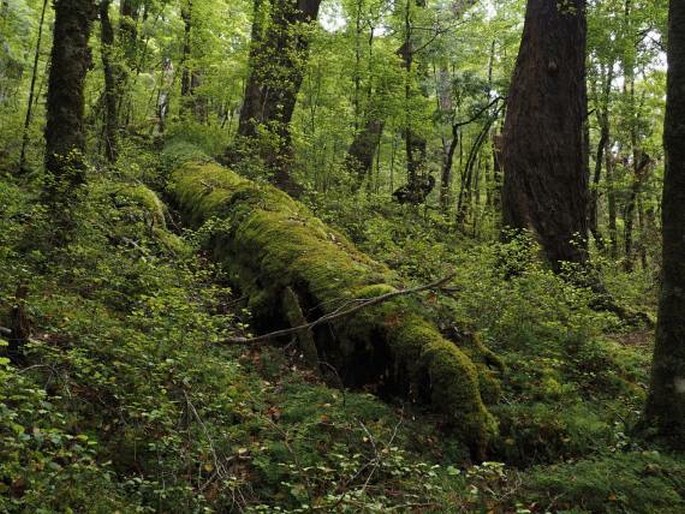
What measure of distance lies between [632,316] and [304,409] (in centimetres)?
788

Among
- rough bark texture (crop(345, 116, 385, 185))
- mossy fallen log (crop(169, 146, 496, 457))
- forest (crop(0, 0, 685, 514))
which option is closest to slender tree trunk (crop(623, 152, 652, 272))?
forest (crop(0, 0, 685, 514))

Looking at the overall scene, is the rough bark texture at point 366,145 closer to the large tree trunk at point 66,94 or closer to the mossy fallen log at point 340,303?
the mossy fallen log at point 340,303

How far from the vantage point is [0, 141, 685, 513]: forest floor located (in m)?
3.51

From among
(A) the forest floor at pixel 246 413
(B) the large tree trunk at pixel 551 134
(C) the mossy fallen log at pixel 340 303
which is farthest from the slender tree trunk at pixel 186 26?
(A) the forest floor at pixel 246 413

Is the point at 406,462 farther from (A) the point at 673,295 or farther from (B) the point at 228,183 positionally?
(B) the point at 228,183

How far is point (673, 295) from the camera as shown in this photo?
4.99 meters

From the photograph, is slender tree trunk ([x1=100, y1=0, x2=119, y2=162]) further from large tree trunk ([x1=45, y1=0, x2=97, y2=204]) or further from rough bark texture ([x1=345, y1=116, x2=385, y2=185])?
rough bark texture ([x1=345, y1=116, x2=385, y2=185])

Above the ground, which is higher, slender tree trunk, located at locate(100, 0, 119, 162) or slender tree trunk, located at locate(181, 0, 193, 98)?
slender tree trunk, located at locate(181, 0, 193, 98)

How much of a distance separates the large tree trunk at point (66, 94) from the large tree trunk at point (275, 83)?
5252 mm

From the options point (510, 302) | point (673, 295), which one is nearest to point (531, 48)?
point (510, 302)

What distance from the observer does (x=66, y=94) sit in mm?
6809

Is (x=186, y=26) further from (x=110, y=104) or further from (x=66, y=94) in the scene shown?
(x=66, y=94)

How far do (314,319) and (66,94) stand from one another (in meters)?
4.08

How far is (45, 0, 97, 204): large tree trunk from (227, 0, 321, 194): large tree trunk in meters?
5.25
